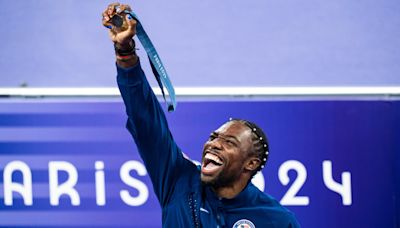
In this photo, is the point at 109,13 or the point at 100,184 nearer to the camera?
the point at 109,13

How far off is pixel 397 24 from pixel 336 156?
84 cm

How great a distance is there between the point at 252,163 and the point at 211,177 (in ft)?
0.55

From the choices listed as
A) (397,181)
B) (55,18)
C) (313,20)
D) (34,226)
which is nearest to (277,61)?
(313,20)

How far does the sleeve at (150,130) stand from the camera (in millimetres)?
2219

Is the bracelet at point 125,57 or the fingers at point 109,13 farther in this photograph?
the bracelet at point 125,57

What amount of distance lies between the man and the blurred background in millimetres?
1117

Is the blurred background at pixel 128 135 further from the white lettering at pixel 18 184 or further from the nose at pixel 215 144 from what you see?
the nose at pixel 215 144

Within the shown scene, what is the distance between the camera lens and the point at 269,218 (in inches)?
98.0

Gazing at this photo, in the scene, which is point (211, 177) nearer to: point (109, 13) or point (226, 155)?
point (226, 155)

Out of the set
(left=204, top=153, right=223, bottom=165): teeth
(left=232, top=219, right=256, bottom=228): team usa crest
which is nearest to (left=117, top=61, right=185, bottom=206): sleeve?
(left=204, top=153, right=223, bottom=165): teeth

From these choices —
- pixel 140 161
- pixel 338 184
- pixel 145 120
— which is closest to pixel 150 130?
pixel 145 120

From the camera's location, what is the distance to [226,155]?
2.43m

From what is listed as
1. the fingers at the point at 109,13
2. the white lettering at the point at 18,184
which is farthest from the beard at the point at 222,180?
the white lettering at the point at 18,184

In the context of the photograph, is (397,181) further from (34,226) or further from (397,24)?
(34,226)
